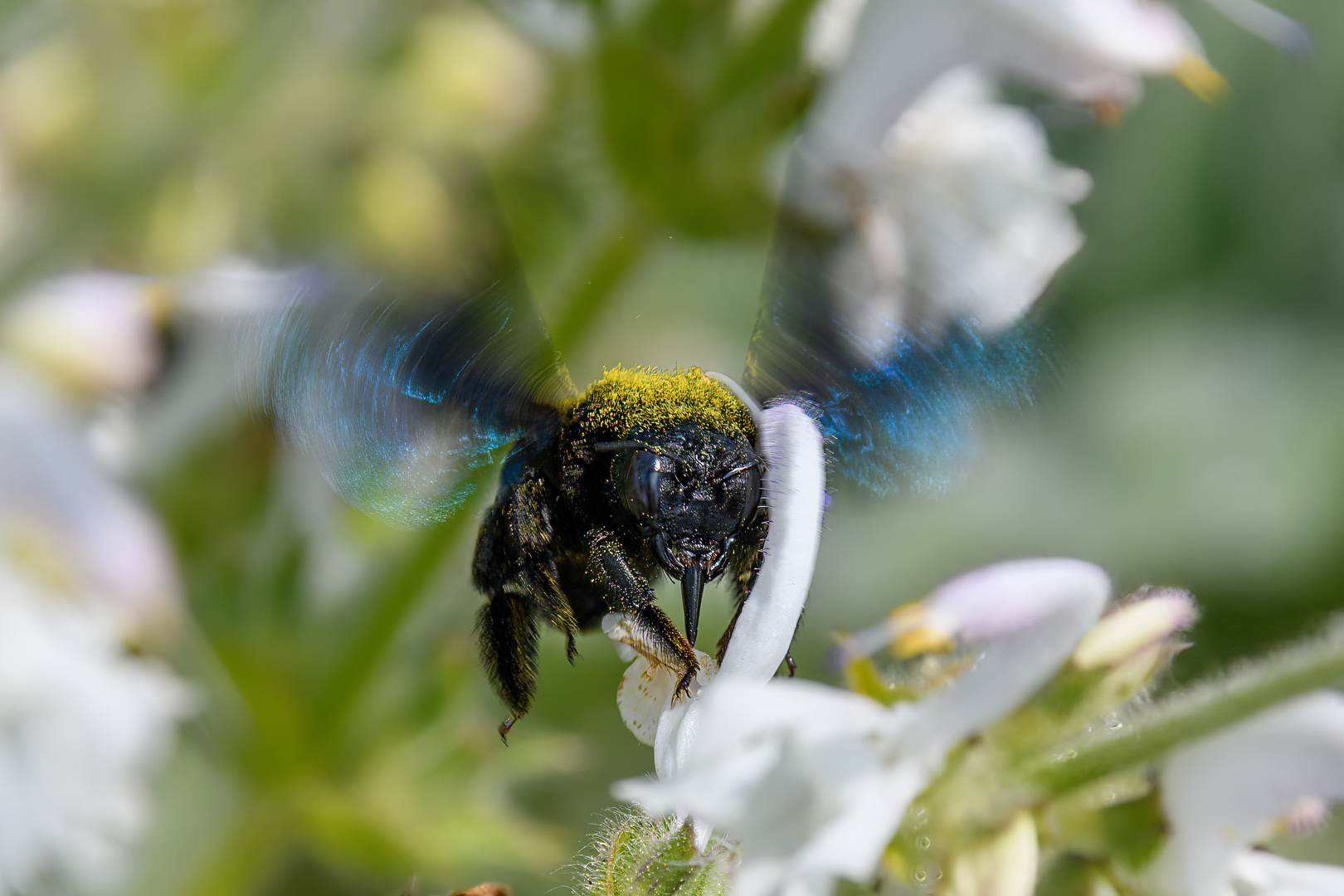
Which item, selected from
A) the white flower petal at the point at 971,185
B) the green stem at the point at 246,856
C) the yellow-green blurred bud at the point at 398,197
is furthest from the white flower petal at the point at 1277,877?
the yellow-green blurred bud at the point at 398,197

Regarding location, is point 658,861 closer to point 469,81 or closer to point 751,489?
point 751,489

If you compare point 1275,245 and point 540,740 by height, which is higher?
point 540,740

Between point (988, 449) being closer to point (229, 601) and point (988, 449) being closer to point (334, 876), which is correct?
point (229, 601)

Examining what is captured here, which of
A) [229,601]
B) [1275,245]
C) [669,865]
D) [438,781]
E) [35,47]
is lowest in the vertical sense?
[1275,245]

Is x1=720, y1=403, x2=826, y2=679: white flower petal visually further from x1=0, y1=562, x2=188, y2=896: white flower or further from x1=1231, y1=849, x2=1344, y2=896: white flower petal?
x1=0, y1=562, x2=188, y2=896: white flower

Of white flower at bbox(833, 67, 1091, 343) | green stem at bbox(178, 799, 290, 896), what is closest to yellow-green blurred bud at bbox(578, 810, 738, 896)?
white flower at bbox(833, 67, 1091, 343)

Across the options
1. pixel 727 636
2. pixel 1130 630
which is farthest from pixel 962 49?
pixel 727 636

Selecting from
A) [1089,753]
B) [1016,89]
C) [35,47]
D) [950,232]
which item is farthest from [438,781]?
[1016,89]
